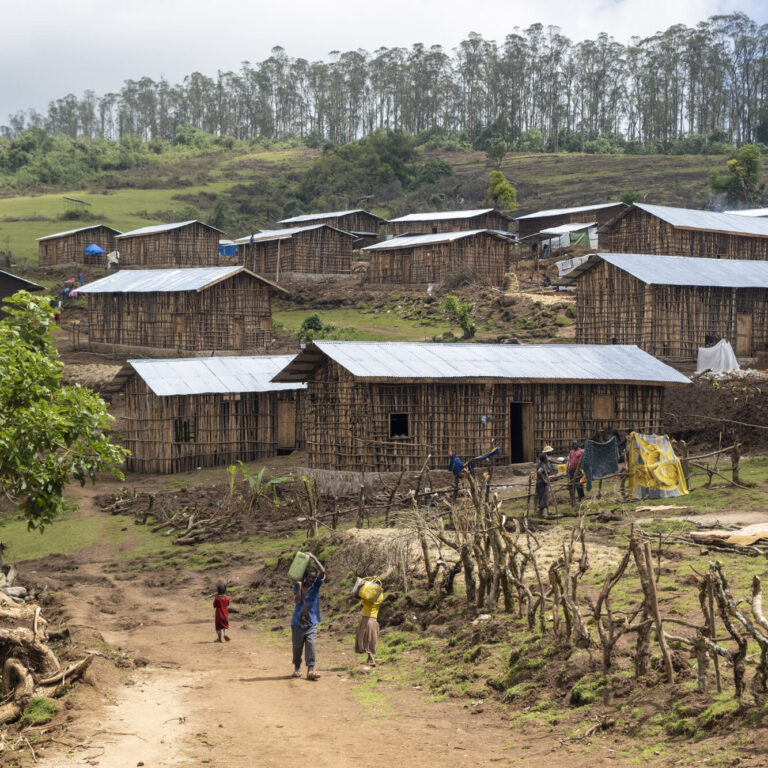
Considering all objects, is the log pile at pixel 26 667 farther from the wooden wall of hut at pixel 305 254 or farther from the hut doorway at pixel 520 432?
the wooden wall of hut at pixel 305 254

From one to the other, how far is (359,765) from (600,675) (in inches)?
112

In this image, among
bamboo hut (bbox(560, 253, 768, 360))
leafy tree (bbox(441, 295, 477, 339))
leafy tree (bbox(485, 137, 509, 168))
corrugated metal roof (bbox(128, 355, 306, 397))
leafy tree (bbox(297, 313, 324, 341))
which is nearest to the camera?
corrugated metal roof (bbox(128, 355, 306, 397))

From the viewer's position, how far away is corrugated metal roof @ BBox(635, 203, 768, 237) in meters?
45.9

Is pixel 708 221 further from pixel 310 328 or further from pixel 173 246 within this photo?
pixel 173 246

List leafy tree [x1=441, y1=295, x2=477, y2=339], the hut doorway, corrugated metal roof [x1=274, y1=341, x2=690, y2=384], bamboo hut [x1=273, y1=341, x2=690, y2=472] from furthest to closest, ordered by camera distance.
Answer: leafy tree [x1=441, y1=295, x2=477, y2=339], the hut doorway, corrugated metal roof [x1=274, y1=341, x2=690, y2=384], bamboo hut [x1=273, y1=341, x2=690, y2=472]

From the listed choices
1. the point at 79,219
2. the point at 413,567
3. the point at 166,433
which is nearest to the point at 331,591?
the point at 413,567

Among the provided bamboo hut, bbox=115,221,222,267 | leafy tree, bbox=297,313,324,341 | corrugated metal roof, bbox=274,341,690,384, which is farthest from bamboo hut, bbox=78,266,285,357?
corrugated metal roof, bbox=274,341,690,384

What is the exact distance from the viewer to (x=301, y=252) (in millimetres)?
58531

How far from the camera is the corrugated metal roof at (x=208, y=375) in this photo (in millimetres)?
30859

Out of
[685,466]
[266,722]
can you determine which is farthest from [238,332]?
[266,722]

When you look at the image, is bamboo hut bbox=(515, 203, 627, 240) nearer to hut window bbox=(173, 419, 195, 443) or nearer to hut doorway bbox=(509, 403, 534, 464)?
hut window bbox=(173, 419, 195, 443)

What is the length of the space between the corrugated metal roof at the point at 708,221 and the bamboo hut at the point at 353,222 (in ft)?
78.3

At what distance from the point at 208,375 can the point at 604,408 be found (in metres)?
12.1

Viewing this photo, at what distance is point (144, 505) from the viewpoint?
86.6 feet
